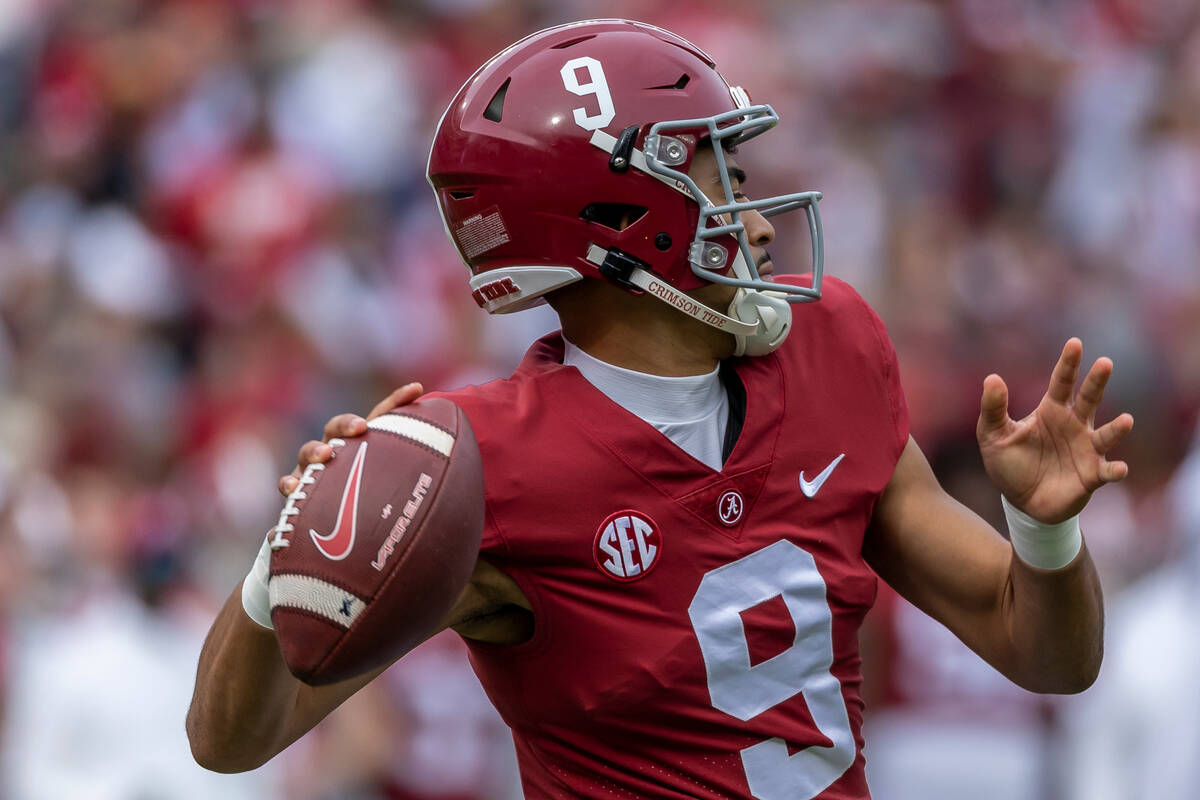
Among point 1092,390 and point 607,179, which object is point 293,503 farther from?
point 1092,390

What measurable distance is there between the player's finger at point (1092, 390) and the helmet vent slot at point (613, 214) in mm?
707

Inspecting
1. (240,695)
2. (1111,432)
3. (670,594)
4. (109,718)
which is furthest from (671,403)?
(109,718)

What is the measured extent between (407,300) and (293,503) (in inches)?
191

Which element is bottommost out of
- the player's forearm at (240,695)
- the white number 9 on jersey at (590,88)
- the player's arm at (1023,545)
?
the player's forearm at (240,695)

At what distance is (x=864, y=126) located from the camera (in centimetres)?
784

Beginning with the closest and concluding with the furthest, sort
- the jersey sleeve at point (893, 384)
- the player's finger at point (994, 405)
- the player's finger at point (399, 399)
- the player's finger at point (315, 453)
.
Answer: the player's finger at point (315, 453)
the player's finger at point (399, 399)
the player's finger at point (994, 405)
the jersey sleeve at point (893, 384)

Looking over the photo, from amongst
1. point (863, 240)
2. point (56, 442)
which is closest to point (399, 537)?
point (56, 442)

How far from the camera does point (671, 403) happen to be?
273 centimetres

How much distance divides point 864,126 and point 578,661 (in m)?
5.58

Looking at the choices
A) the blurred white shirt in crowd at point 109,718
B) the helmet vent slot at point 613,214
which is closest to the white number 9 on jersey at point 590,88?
the helmet vent slot at point 613,214

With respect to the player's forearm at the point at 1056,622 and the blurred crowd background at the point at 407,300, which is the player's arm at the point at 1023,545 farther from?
the blurred crowd background at the point at 407,300

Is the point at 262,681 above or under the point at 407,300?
above

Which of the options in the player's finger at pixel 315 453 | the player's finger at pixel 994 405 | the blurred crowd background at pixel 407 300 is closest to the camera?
the player's finger at pixel 315 453

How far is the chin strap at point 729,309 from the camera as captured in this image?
2.71 m
